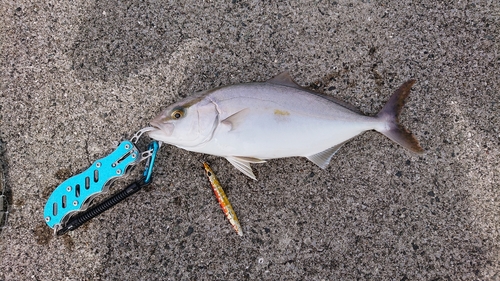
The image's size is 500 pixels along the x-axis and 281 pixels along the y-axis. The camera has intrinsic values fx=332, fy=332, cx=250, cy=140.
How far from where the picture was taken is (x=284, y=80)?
220cm

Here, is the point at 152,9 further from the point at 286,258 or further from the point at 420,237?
the point at 420,237

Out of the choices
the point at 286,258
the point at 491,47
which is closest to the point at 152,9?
the point at 286,258

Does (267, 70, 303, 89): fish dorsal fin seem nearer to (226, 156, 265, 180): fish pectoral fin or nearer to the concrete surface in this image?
the concrete surface

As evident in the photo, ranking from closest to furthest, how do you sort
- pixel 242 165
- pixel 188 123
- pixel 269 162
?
pixel 188 123 → pixel 242 165 → pixel 269 162

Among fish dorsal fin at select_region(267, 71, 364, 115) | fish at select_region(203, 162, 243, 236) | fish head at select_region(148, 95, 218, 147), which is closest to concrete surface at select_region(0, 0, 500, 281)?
fish at select_region(203, 162, 243, 236)

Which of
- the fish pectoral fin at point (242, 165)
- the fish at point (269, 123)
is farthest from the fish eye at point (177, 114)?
the fish pectoral fin at point (242, 165)

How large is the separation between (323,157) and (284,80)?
1.90 feet

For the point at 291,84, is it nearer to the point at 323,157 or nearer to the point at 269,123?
the point at 269,123

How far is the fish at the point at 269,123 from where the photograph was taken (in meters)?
2.01

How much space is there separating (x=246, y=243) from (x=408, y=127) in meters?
1.40

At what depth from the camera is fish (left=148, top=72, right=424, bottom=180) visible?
201 centimetres

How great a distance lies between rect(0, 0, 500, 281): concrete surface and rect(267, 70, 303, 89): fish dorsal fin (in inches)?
9.0

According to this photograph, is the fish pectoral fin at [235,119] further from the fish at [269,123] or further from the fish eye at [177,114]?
the fish eye at [177,114]

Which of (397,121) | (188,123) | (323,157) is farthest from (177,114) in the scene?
(397,121)
